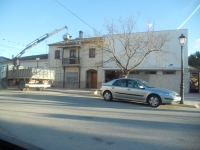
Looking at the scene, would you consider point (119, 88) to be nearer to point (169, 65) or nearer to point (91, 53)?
point (169, 65)

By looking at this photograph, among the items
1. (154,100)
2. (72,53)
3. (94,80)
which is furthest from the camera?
(72,53)

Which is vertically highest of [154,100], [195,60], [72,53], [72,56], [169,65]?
[195,60]

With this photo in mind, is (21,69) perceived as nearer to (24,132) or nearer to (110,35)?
(110,35)

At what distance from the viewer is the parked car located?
9.09m

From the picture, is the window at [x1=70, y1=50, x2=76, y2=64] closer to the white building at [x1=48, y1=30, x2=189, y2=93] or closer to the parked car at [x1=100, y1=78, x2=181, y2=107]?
the white building at [x1=48, y1=30, x2=189, y2=93]

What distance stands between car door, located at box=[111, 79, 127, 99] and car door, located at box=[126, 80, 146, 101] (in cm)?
27

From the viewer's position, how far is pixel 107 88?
1116 centimetres

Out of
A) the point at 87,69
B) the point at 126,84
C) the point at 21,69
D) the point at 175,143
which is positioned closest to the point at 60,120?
the point at 175,143

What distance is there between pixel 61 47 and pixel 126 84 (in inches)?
680

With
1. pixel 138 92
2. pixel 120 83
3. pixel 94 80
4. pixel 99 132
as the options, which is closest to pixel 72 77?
pixel 94 80

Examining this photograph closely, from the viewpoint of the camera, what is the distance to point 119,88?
414 inches

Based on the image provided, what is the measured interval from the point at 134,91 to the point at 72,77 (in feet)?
54.0

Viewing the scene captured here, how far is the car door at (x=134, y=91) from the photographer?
9586 millimetres

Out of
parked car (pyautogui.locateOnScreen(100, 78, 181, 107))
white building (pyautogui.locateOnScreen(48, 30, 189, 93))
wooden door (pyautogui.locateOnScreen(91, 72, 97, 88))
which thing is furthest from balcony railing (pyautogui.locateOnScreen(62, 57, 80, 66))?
parked car (pyautogui.locateOnScreen(100, 78, 181, 107))
